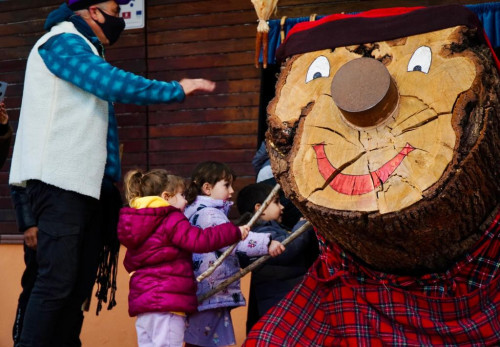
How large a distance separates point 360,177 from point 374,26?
0.52 metres

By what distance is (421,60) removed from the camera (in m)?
1.99

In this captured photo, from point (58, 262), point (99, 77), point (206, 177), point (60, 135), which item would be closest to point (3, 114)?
point (60, 135)

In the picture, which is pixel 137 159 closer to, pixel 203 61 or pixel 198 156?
pixel 198 156

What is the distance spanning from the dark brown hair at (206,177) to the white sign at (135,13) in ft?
7.43

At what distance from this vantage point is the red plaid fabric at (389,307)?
210cm

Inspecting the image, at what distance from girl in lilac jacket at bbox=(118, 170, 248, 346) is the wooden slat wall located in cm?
203

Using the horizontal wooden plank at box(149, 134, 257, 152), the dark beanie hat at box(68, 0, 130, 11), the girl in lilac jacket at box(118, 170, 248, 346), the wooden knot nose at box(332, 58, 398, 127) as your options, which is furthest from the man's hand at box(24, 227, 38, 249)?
the horizontal wooden plank at box(149, 134, 257, 152)

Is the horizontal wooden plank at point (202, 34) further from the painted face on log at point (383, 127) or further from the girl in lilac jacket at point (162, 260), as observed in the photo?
the painted face on log at point (383, 127)

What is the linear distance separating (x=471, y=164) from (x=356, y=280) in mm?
656

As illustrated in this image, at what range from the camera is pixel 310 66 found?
7.08ft

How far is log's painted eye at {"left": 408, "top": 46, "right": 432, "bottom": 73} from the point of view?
6.49ft

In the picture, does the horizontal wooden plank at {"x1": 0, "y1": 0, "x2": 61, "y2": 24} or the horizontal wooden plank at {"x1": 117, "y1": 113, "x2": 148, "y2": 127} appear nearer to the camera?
the horizontal wooden plank at {"x1": 117, "y1": 113, "x2": 148, "y2": 127}

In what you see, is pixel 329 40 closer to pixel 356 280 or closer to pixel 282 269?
pixel 356 280

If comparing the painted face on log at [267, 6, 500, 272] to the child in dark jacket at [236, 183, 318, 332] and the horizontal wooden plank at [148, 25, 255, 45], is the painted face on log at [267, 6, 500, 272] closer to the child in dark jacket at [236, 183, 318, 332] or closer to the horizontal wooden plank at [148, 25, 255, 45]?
the child in dark jacket at [236, 183, 318, 332]
